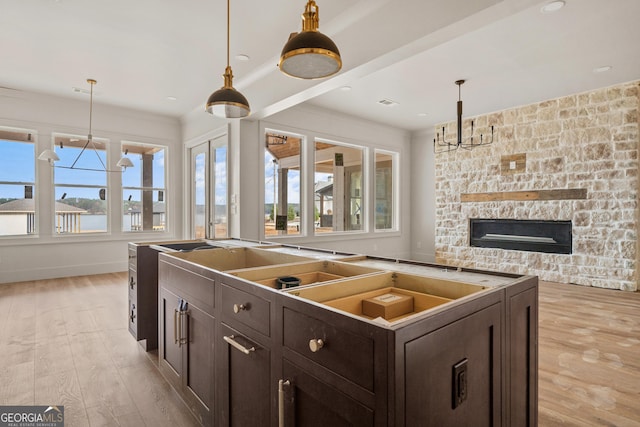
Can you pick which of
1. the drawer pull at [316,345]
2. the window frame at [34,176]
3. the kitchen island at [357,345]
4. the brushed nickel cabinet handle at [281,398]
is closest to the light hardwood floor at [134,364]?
the kitchen island at [357,345]

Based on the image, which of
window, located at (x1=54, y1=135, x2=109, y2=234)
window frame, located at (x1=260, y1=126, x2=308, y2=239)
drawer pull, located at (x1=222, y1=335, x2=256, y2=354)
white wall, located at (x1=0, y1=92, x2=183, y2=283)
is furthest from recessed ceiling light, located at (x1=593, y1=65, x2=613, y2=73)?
window, located at (x1=54, y1=135, x2=109, y2=234)

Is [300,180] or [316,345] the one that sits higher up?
[300,180]

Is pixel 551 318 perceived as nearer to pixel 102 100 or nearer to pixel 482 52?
pixel 482 52

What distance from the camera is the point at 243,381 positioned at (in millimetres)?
1467

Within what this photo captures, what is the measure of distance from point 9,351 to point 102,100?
169 inches

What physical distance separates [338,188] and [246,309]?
5669 mm

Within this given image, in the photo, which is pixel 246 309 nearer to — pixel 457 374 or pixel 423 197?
pixel 457 374

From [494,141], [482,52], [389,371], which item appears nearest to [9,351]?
[389,371]

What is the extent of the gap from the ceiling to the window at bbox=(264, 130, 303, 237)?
0.88 metres

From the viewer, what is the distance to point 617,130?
4891mm

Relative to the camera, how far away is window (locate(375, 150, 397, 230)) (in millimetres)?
7543

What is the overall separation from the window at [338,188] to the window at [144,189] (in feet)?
10.0

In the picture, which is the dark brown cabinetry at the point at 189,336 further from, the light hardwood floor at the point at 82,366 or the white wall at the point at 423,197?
the white wall at the point at 423,197

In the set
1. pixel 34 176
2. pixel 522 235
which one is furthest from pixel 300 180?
pixel 34 176
